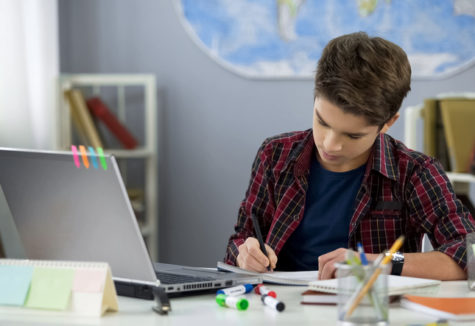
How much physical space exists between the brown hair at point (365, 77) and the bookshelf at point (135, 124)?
1665 millimetres

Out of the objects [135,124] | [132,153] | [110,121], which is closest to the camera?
[132,153]

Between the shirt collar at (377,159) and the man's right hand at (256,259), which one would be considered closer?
the man's right hand at (256,259)

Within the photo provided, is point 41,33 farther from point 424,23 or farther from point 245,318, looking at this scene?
point 245,318

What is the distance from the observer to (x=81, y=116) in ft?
9.91

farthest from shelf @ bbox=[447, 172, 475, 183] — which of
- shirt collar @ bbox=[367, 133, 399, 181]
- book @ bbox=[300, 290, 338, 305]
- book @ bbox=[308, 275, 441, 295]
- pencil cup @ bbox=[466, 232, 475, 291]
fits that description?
book @ bbox=[300, 290, 338, 305]

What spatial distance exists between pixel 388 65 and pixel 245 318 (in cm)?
62

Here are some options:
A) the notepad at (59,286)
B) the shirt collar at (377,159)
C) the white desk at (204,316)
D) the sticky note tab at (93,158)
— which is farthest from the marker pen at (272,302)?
the shirt collar at (377,159)

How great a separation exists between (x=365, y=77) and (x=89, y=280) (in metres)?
0.66

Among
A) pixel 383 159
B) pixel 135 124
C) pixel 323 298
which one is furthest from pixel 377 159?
pixel 135 124

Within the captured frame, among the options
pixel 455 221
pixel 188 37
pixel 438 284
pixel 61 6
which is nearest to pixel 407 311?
pixel 438 284

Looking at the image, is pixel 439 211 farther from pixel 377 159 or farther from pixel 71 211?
pixel 71 211

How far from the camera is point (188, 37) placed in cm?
316

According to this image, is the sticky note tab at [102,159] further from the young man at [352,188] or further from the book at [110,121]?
the book at [110,121]

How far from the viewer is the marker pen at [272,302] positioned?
3.69 ft
